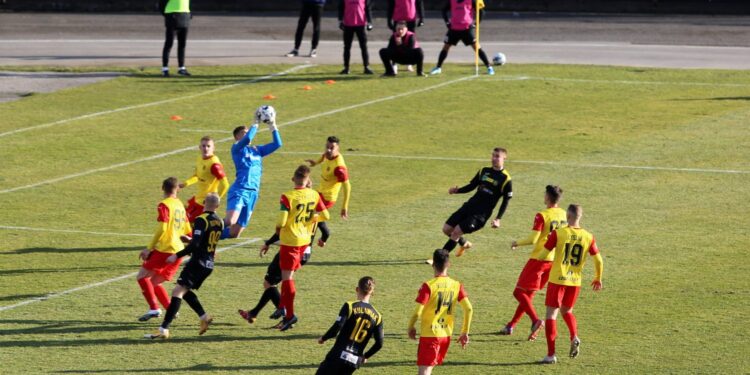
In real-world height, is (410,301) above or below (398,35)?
below

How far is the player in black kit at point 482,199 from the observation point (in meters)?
18.0

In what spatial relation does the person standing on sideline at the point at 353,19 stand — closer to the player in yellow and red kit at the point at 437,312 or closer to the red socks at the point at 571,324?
the red socks at the point at 571,324

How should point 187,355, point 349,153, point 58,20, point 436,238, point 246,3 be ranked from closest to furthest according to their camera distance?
point 187,355
point 436,238
point 349,153
point 58,20
point 246,3

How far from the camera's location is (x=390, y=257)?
19.2 meters

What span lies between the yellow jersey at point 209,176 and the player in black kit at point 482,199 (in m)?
3.49

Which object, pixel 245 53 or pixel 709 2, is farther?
pixel 709 2

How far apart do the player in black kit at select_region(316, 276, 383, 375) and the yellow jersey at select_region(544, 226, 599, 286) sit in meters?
2.79

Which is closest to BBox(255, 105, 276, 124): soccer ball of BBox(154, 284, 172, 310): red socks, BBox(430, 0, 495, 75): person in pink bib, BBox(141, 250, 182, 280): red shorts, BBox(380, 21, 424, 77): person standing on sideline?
BBox(141, 250, 182, 280): red shorts

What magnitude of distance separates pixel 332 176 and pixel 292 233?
3.51 meters

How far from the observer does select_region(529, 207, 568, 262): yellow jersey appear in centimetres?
1525

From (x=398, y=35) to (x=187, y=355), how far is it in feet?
68.3

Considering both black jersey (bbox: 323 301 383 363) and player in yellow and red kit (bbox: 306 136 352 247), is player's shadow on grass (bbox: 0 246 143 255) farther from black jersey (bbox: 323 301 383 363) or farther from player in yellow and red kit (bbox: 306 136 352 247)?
black jersey (bbox: 323 301 383 363)

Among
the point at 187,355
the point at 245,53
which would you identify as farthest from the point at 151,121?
the point at 187,355

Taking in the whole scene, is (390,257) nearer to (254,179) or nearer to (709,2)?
(254,179)
